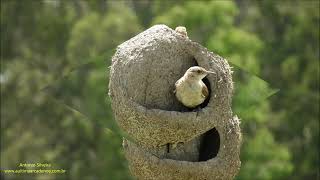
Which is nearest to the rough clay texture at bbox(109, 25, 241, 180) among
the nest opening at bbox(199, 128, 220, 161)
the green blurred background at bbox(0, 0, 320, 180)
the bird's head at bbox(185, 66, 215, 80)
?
the nest opening at bbox(199, 128, 220, 161)

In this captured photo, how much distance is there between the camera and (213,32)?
1538cm

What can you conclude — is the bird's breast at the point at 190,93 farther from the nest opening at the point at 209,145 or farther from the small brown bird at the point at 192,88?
the nest opening at the point at 209,145

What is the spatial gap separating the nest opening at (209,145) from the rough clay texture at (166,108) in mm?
94

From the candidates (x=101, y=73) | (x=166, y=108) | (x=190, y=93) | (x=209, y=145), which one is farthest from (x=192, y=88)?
(x=101, y=73)

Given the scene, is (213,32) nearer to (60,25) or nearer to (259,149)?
(259,149)

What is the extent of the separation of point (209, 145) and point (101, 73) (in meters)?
8.14

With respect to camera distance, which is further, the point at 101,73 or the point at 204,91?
the point at 101,73

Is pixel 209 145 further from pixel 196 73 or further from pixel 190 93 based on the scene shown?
pixel 196 73

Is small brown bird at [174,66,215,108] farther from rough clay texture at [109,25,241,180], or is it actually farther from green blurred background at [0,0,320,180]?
green blurred background at [0,0,320,180]

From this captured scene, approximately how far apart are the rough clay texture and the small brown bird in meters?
0.12

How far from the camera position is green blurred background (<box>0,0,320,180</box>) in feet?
50.3

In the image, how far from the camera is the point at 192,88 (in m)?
6.28

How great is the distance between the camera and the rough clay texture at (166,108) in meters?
6.50

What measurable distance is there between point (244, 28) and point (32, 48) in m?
4.83
